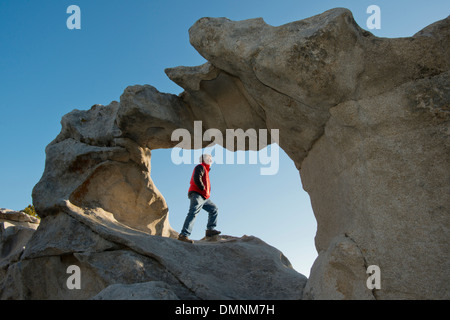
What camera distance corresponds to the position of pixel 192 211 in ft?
16.9

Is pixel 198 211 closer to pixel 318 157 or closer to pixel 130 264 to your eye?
pixel 130 264

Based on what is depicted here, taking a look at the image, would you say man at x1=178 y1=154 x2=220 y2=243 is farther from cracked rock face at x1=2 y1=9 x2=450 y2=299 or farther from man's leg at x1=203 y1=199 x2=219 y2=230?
cracked rock face at x1=2 y1=9 x2=450 y2=299

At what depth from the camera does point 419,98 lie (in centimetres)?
331

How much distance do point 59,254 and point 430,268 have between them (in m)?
3.87

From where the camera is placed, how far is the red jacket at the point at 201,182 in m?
5.30

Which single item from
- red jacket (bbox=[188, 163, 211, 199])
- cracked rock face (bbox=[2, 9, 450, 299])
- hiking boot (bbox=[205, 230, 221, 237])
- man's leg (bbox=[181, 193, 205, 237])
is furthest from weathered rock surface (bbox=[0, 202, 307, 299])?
red jacket (bbox=[188, 163, 211, 199])

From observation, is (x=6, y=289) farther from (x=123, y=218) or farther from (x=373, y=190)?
(x=373, y=190)

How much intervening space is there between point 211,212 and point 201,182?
596 mm

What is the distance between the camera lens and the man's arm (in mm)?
5285

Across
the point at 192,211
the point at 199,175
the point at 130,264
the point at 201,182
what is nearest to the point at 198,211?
the point at 192,211

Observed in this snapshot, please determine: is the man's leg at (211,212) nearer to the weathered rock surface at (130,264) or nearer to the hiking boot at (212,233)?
the hiking boot at (212,233)

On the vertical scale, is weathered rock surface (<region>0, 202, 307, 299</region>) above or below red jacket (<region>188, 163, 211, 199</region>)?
below
